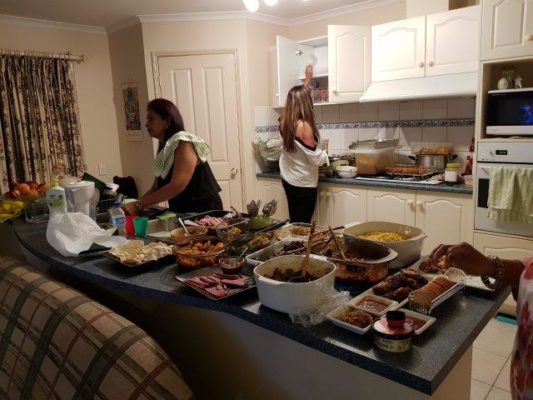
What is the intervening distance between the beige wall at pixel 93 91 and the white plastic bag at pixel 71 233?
2.64m

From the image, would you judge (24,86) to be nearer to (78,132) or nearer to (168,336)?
(78,132)

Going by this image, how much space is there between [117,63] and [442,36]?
3.05 m

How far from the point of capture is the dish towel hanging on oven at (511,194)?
2.37 meters

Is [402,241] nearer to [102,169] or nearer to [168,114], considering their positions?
[168,114]

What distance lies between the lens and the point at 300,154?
10.9 ft

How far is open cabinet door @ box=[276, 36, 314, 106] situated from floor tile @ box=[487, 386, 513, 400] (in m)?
2.78

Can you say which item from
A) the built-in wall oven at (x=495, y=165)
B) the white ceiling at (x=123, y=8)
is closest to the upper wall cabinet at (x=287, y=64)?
the white ceiling at (x=123, y=8)

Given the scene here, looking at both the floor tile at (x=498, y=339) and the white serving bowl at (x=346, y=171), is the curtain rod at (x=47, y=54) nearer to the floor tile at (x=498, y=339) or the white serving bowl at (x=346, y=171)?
the white serving bowl at (x=346, y=171)

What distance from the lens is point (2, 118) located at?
3.55 metres

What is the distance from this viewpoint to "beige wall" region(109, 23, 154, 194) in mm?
3916

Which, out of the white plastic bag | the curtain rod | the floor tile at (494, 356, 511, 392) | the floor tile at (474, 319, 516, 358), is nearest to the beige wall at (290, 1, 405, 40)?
the curtain rod

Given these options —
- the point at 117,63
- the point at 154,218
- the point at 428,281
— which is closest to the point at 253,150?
the point at 117,63

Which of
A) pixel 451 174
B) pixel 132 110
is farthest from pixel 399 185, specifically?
pixel 132 110

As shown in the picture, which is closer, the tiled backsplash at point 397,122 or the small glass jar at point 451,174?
the small glass jar at point 451,174
